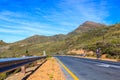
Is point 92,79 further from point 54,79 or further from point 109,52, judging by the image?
point 109,52

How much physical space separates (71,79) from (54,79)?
3.41ft

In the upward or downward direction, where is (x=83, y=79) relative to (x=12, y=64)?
downward

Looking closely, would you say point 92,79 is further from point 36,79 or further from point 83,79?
point 36,79

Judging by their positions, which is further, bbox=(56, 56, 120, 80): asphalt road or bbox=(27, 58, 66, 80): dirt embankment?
bbox=(27, 58, 66, 80): dirt embankment

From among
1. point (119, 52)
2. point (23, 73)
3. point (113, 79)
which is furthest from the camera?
point (119, 52)

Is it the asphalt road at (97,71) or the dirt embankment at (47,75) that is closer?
the asphalt road at (97,71)

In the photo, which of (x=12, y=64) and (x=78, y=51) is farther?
(x=78, y=51)

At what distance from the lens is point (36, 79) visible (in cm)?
1339

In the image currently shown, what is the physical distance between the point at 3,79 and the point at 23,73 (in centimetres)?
180

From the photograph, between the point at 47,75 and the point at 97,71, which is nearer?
the point at 47,75

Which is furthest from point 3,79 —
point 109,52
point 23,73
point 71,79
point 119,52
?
point 109,52

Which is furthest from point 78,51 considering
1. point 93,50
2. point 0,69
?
point 0,69

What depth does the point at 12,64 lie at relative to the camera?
1290cm

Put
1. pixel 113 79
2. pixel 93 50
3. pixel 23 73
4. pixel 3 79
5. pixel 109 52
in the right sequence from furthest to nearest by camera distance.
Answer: pixel 93 50, pixel 109 52, pixel 23 73, pixel 3 79, pixel 113 79
